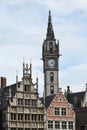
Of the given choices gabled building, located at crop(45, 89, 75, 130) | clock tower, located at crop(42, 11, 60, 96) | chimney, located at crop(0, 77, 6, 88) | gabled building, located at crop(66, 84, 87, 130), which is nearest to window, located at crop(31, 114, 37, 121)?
gabled building, located at crop(45, 89, 75, 130)

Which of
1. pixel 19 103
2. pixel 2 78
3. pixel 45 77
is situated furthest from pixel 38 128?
pixel 45 77

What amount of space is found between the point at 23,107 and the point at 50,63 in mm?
40657

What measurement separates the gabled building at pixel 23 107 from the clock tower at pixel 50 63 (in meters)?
34.6

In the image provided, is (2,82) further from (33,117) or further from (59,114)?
(59,114)

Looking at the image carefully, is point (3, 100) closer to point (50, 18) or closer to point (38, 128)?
point (38, 128)

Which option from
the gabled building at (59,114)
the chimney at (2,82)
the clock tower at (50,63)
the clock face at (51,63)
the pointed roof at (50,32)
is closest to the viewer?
the gabled building at (59,114)

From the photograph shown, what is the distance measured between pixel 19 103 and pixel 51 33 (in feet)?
153

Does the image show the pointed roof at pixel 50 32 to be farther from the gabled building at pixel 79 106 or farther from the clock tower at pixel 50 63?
the gabled building at pixel 79 106

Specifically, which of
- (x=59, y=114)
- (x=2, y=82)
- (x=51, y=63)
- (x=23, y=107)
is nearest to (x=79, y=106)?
(x=59, y=114)

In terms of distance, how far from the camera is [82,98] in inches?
3177

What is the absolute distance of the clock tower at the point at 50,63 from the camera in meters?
105

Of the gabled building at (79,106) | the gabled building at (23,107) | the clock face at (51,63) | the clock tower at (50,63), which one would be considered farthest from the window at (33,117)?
the clock face at (51,63)

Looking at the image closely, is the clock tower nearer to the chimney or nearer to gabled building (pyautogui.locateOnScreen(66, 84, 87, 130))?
gabled building (pyautogui.locateOnScreen(66, 84, 87, 130))

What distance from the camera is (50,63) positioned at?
10706 centimetres
